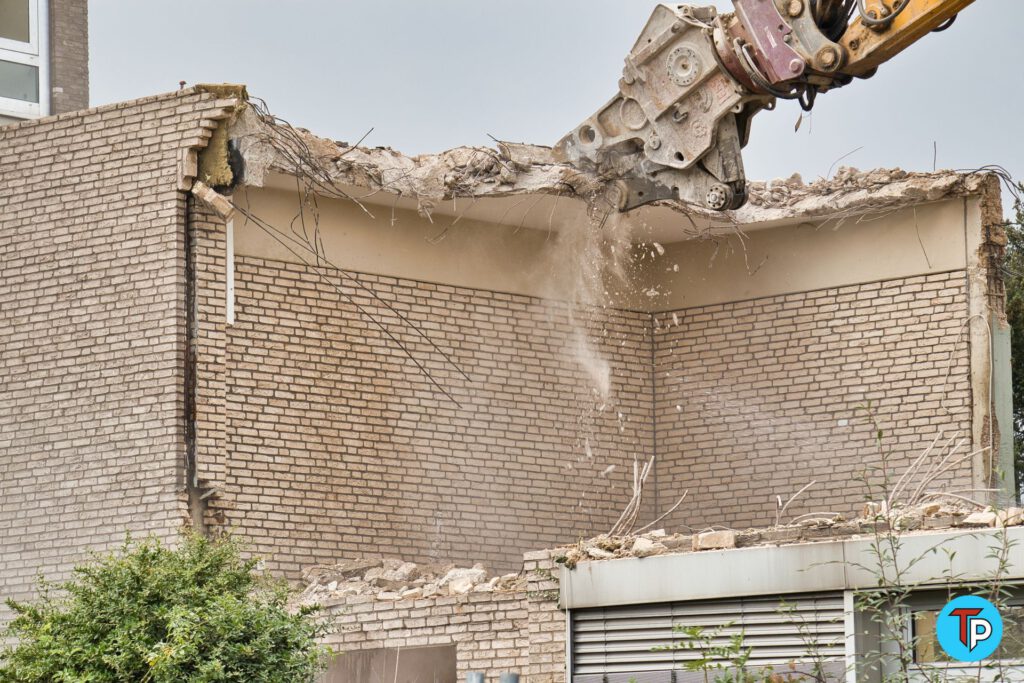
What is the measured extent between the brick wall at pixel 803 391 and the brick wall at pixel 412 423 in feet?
1.59

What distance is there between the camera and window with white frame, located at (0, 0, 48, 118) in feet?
58.7

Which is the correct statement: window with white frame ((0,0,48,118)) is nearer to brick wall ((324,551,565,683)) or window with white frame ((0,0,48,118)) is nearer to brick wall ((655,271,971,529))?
brick wall ((655,271,971,529))

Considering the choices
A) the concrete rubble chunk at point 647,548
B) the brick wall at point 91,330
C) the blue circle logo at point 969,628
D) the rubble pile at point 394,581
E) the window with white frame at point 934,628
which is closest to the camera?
the blue circle logo at point 969,628

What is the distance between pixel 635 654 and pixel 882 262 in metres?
6.54

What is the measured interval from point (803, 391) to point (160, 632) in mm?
8041

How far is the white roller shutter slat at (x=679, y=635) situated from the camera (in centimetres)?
1016

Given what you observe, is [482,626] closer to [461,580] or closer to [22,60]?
[461,580]

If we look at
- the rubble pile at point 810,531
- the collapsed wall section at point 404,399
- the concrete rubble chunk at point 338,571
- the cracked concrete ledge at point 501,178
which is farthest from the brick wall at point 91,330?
the rubble pile at point 810,531

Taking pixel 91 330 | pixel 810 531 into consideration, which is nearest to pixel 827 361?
pixel 810 531

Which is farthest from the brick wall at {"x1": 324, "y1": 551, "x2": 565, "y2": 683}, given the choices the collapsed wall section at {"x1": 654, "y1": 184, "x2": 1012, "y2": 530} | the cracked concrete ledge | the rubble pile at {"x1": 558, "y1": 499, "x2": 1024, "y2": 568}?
the collapsed wall section at {"x1": 654, "y1": 184, "x2": 1012, "y2": 530}

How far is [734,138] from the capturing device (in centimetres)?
1296

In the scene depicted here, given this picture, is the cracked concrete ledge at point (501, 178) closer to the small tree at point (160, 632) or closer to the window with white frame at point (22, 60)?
the small tree at point (160, 632)

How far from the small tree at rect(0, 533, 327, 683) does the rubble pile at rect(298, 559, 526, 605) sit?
1.86 metres

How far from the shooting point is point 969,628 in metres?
9.38
